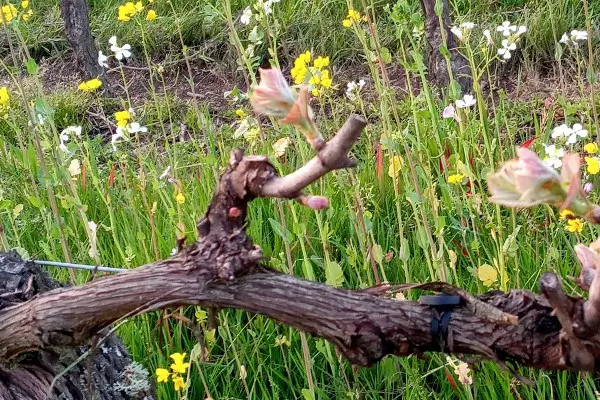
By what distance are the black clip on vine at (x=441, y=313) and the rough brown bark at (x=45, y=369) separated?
20.0 inches

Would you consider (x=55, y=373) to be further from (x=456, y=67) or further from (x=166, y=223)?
(x=456, y=67)

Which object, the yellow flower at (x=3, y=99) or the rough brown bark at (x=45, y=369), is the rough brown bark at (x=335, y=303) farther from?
the yellow flower at (x=3, y=99)

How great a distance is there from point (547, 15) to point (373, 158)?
1.97 m

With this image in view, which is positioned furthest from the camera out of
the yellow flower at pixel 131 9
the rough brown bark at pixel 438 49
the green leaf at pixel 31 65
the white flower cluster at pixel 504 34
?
the rough brown bark at pixel 438 49

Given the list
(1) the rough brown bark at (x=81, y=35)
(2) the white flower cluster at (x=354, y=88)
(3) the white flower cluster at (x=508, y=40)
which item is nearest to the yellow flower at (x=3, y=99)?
(2) the white flower cluster at (x=354, y=88)

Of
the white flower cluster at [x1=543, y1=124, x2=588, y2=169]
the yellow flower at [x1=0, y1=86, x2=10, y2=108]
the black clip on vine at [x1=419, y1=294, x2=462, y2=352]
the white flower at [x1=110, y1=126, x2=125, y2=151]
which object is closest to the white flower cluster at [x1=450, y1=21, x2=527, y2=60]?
the white flower cluster at [x1=543, y1=124, x2=588, y2=169]

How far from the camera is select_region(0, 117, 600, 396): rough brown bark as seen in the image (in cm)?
72

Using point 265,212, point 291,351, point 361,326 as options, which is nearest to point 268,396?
point 291,351

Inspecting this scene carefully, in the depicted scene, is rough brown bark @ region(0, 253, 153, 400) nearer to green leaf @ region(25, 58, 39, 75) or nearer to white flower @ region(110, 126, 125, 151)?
green leaf @ region(25, 58, 39, 75)

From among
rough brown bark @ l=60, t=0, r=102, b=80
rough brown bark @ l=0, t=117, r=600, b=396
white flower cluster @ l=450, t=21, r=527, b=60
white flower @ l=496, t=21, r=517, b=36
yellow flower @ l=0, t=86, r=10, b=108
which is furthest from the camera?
rough brown bark @ l=60, t=0, r=102, b=80

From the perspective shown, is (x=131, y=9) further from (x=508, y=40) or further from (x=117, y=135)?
(x=508, y=40)

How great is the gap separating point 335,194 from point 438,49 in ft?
3.56

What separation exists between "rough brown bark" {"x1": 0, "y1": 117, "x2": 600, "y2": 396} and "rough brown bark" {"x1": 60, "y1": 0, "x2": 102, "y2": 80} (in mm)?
3135

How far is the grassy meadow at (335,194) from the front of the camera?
146 cm
